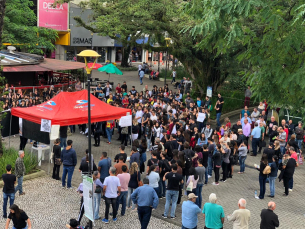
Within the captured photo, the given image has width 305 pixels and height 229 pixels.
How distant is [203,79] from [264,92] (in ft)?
47.1

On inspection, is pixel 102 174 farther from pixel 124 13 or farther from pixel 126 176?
pixel 124 13

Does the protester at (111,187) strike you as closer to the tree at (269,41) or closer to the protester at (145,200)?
the protester at (145,200)

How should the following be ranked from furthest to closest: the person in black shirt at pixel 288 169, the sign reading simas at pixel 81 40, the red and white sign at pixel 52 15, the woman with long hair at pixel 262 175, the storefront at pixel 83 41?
the sign reading simas at pixel 81 40, the storefront at pixel 83 41, the red and white sign at pixel 52 15, the person in black shirt at pixel 288 169, the woman with long hair at pixel 262 175

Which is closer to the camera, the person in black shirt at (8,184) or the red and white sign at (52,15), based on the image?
the person in black shirt at (8,184)

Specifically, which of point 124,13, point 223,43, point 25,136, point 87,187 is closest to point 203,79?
point 124,13

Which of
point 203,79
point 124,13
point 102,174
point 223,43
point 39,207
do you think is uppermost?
point 124,13

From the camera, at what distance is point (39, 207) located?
1208 centimetres

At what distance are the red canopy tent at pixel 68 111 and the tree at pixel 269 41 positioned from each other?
18.3ft

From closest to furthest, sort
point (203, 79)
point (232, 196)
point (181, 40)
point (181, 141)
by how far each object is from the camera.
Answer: point (232, 196), point (181, 141), point (181, 40), point (203, 79)

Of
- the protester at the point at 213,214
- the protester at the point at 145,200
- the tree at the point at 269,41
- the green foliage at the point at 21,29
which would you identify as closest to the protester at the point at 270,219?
the protester at the point at 213,214

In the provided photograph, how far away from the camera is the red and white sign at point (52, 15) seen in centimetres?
3922

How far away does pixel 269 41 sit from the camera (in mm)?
11820

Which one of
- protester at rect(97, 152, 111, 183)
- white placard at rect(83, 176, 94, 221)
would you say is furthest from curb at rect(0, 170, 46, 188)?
white placard at rect(83, 176, 94, 221)

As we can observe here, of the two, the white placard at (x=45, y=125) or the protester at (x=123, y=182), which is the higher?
the white placard at (x=45, y=125)
